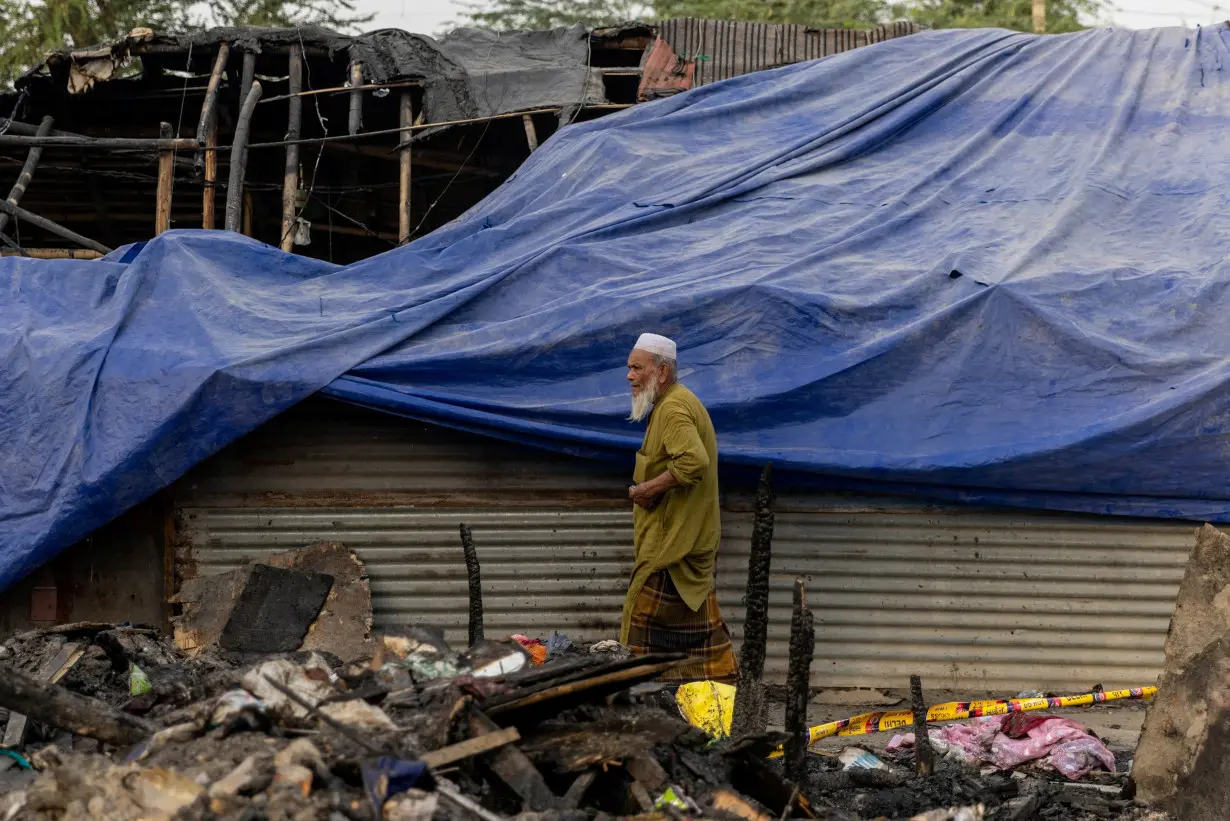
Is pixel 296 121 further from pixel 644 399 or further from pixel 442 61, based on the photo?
pixel 644 399

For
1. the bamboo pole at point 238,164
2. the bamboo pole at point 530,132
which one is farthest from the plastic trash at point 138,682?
the bamboo pole at point 530,132

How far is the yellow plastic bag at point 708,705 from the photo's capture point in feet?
17.5

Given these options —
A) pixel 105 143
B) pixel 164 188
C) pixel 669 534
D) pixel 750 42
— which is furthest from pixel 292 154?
pixel 669 534

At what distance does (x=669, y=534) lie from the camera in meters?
5.57

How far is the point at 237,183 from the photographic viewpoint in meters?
8.55

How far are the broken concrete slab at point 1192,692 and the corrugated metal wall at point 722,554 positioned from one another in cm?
179

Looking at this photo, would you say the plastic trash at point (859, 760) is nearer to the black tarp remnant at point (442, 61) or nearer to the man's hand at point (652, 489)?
the man's hand at point (652, 489)

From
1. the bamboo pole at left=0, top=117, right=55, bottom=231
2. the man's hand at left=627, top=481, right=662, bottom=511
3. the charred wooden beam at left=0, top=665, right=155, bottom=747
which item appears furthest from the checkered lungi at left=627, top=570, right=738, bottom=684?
the bamboo pole at left=0, top=117, right=55, bottom=231

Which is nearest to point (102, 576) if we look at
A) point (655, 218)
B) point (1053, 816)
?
point (655, 218)

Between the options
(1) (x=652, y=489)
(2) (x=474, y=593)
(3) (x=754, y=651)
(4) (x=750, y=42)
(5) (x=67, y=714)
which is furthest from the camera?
(4) (x=750, y=42)

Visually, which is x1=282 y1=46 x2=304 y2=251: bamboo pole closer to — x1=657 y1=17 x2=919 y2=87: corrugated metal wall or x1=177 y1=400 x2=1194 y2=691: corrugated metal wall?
x1=177 y1=400 x2=1194 y2=691: corrugated metal wall

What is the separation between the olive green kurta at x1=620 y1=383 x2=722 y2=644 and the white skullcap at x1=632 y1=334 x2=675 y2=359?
0.15 meters

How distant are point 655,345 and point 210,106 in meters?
4.60

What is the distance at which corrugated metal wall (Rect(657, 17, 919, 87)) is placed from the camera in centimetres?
959
